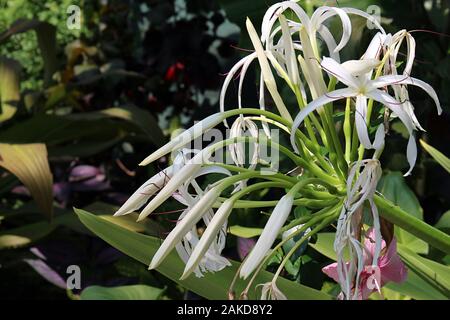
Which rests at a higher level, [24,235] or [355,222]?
[355,222]

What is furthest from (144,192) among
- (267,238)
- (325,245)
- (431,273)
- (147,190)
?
(325,245)

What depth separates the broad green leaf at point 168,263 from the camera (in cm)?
55

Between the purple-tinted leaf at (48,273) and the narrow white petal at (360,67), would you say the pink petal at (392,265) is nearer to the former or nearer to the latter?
the narrow white petal at (360,67)

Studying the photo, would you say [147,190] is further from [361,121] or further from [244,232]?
[244,232]

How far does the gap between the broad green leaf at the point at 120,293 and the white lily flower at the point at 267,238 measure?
0.70m

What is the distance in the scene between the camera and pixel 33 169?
1471 millimetres

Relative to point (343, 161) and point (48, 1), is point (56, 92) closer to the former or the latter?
point (48, 1)

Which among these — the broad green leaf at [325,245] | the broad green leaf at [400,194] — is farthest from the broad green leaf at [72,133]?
the broad green leaf at [325,245]

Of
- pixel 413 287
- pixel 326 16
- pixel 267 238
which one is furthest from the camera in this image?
pixel 413 287

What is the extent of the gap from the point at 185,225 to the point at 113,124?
1512 mm

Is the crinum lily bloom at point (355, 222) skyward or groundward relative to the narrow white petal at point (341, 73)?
groundward

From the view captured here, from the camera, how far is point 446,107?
1.21 meters

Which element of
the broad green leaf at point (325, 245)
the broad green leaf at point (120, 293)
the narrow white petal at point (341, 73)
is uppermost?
the narrow white petal at point (341, 73)

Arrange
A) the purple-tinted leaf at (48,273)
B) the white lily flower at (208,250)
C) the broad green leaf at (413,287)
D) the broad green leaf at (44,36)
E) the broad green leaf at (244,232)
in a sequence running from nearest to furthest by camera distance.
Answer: the white lily flower at (208,250) → the broad green leaf at (413,287) → the broad green leaf at (244,232) → the purple-tinted leaf at (48,273) → the broad green leaf at (44,36)
